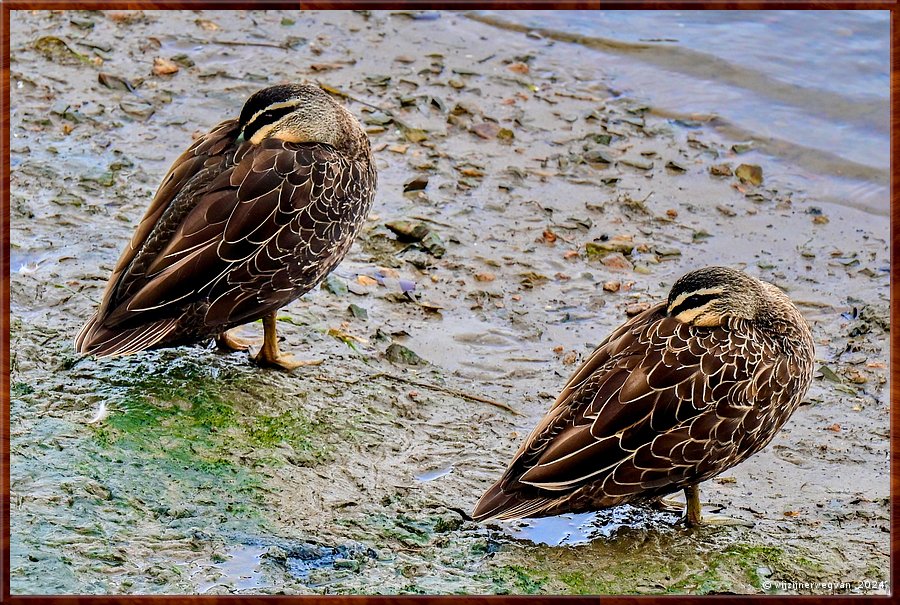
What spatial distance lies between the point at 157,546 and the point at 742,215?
5.75 meters

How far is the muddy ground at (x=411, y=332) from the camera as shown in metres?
5.35

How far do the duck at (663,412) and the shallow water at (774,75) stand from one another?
4.26m

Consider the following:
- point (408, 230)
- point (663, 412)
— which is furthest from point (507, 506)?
point (408, 230)

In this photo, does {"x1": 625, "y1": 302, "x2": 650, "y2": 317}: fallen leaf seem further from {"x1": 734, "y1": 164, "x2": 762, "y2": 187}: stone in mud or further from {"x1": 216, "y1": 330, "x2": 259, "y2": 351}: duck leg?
{"x1": 216, "y1": 330, "x2": 259, "y2": 351}: duck leg

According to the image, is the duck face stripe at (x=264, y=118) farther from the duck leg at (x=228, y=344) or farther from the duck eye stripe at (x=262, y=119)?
the duck leg at (x=228, y=344)

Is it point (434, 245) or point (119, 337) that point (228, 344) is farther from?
point (434, 245)

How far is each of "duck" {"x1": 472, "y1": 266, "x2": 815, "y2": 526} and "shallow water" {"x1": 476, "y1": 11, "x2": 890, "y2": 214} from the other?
426 centimetres

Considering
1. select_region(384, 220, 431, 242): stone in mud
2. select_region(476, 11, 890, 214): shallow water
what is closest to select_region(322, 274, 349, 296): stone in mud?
select_region(384, 220, 431, 242): stone in mud

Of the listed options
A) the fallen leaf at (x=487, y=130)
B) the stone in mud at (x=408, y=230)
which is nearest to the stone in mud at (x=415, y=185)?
the stone in mud at (x=408, y=230)

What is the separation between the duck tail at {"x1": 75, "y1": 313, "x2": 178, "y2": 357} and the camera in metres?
6.14

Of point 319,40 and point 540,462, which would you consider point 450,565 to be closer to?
point 540,462

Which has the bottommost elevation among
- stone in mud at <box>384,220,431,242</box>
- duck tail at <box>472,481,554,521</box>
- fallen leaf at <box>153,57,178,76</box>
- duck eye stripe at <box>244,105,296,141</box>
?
duck tail at <box>472,481,554,521</box>

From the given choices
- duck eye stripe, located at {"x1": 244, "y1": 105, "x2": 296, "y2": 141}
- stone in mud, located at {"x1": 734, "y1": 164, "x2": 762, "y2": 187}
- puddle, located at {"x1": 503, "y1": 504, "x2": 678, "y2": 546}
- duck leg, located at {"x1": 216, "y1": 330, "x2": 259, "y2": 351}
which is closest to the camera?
puddle, located at {"x1": 503, "y1": 504, "x2": 678, "y2": 546}

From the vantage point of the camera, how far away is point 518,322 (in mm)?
7664
